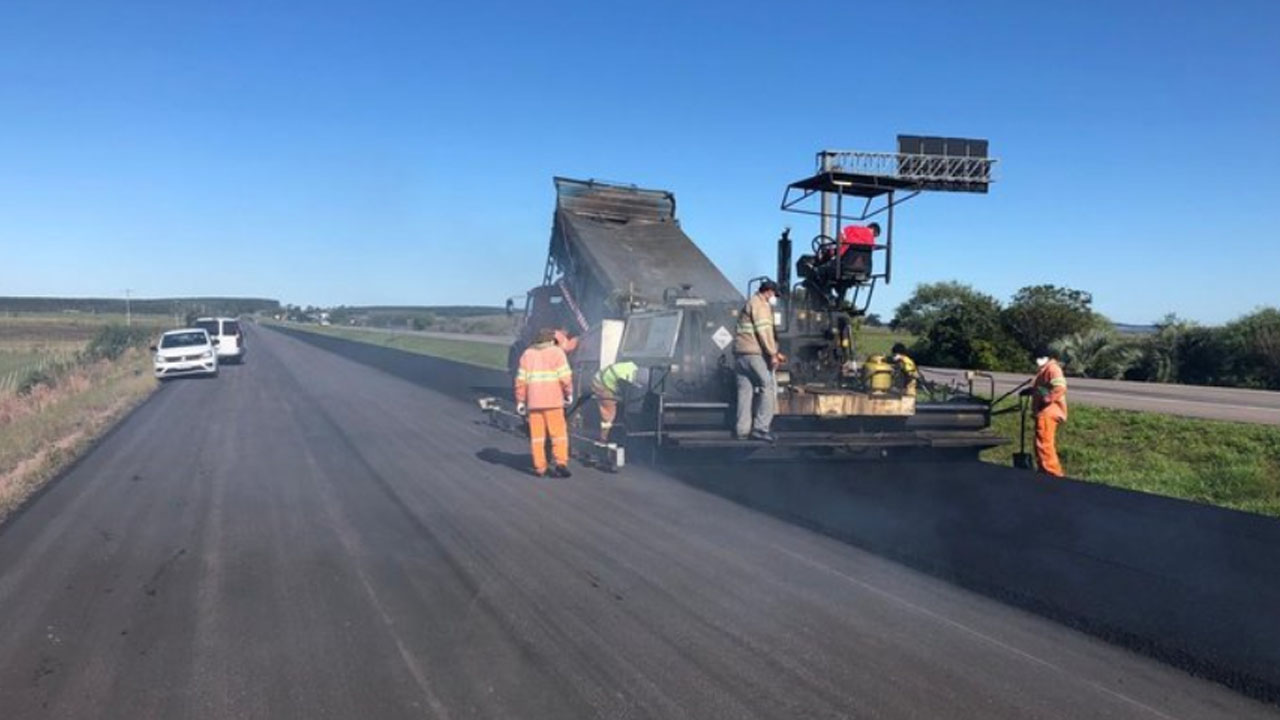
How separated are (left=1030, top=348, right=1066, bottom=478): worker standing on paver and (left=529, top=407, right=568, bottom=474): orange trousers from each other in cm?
514

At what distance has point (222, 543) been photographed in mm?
7535

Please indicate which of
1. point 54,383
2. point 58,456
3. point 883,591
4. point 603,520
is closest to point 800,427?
point 603,520

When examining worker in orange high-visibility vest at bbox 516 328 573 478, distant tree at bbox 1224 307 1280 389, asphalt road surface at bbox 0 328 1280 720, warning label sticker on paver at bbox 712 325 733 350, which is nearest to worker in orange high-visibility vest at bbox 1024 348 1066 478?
warning label sticker on paver at bbox 712 325 733 350

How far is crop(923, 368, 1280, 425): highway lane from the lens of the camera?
655 inches

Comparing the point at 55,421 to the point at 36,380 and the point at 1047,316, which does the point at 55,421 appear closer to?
the point at 36,380

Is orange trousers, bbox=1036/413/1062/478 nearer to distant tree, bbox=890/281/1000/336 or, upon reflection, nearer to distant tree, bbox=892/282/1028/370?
distant tree, bbox=892/282/1028/370

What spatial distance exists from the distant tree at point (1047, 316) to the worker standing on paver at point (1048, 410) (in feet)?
75.7

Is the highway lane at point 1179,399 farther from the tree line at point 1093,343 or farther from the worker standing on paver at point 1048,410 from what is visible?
the worker standing on paver at point 1048,410

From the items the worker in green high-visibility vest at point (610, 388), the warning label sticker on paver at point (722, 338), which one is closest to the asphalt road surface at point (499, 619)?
the worker in green high-visibility vest at point (610, 388)

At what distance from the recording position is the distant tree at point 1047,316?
34.0 metres

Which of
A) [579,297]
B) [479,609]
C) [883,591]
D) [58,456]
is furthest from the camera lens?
[579,297]

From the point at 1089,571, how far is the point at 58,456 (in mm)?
11654

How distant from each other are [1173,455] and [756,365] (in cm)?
677

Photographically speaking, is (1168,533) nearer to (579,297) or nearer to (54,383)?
(579,297)
